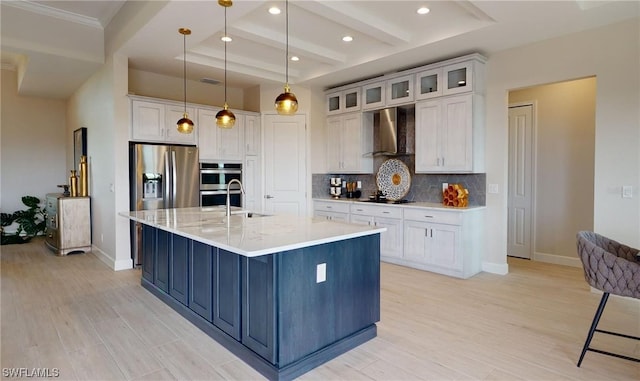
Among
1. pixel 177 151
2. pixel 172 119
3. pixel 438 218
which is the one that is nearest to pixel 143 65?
pixel 172 119

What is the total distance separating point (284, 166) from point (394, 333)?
13.2ft

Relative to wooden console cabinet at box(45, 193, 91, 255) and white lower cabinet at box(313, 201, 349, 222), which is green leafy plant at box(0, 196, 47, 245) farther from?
white lower cabinet at box(313, 201, 349, 222)

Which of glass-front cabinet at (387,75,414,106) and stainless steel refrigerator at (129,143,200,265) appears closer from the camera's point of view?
stainless steel refrigerator at (129,143,200,265)

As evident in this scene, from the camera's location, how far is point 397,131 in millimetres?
5504

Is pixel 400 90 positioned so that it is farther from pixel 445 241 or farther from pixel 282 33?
pixel 445 241

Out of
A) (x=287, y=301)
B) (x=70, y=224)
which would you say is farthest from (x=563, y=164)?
(x=70, y=224)

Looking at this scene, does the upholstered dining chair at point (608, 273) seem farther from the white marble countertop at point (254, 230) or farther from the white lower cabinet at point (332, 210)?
the white lower cabinet at point (332, 210)

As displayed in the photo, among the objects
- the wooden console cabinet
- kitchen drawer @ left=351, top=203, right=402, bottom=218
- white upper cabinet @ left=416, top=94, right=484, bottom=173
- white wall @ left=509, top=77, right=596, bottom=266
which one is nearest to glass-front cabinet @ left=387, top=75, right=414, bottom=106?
white upper cabinet @ left=416, top=94, right=484, bottom=173

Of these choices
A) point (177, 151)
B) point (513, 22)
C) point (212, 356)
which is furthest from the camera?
point (177, 151)

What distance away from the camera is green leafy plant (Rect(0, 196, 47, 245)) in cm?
684

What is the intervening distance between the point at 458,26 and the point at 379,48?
1079 millimetres

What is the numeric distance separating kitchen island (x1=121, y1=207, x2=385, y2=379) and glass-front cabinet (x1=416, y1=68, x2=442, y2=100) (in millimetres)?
2770

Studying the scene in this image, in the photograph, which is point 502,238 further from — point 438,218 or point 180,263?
point 180,263

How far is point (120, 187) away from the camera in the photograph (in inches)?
192
